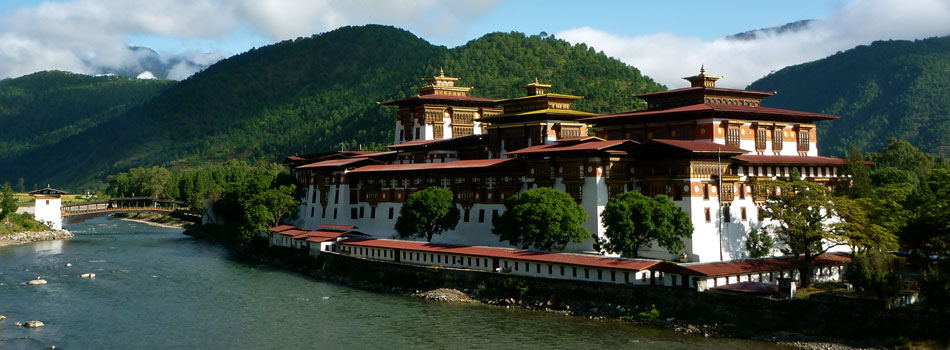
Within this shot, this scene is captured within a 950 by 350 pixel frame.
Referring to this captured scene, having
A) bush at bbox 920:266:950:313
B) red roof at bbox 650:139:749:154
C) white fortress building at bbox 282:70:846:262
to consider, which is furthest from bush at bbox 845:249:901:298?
red roof at bbox 650:139:749:154

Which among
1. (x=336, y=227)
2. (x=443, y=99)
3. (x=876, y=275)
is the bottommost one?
(x=876, y=275)

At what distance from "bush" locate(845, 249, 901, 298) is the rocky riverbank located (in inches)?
3923

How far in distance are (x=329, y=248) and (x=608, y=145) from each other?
31.3m

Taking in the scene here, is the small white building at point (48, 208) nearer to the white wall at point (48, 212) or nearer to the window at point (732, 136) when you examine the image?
the white wall at point (48, 212)

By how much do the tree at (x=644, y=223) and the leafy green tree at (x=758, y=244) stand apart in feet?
19.2

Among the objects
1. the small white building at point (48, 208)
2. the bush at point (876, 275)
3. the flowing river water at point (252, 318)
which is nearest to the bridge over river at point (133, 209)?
the small white building at point (48, 208)

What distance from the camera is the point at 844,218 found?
5969 centimetres

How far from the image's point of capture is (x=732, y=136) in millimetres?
69750

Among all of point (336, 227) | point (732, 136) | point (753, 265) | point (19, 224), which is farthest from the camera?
point (19, 224)

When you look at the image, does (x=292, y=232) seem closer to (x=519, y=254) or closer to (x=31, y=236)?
(x=519, y=254)

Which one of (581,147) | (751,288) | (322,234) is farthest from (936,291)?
(322,234)

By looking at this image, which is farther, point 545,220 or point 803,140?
point 803,140

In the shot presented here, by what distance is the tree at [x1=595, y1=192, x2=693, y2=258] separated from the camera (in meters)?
59.5

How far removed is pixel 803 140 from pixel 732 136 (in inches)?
402
